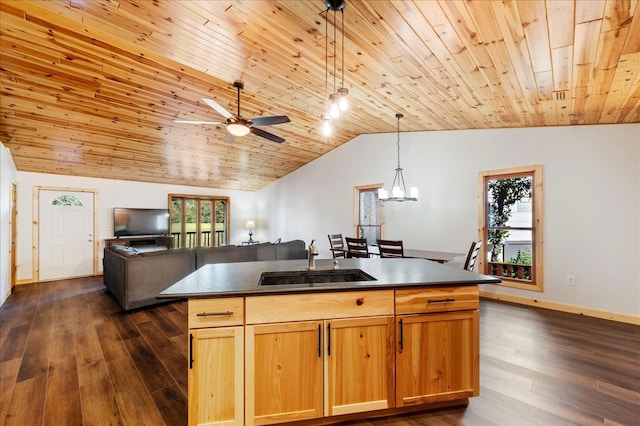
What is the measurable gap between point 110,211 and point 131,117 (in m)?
3.41

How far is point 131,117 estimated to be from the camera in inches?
162

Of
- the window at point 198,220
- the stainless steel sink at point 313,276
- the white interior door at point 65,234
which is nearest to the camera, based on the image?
the stainless steel sink at point 313,276

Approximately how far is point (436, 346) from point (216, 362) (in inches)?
54.8

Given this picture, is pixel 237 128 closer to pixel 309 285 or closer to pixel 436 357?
pixel 309 285

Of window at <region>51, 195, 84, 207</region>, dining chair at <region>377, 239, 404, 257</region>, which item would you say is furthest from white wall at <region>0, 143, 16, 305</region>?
dining chair at <region>377, 239, 404, 257</region>

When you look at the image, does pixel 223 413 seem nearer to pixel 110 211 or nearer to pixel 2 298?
pixel 2 298

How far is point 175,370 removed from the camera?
7.74 feet

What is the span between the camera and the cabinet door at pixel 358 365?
5.57ft

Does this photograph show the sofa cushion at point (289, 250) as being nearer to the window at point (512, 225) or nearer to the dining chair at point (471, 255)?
the dining chair at point (471, 255)

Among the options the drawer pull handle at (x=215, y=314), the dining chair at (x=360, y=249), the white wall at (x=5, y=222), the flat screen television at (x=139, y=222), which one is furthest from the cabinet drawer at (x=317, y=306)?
the flat screen television at (x=139, y=222)

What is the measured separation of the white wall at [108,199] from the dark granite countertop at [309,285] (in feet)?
19.0

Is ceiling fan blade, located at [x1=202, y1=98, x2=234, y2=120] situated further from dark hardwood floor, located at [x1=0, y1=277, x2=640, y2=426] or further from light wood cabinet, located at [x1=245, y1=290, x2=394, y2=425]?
dark hardwood floor, located at [x1=0, y1=277, x2=640, y2=426]

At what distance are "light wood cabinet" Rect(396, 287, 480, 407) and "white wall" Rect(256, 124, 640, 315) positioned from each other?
3024 millimetres

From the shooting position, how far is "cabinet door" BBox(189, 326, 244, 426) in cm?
154
